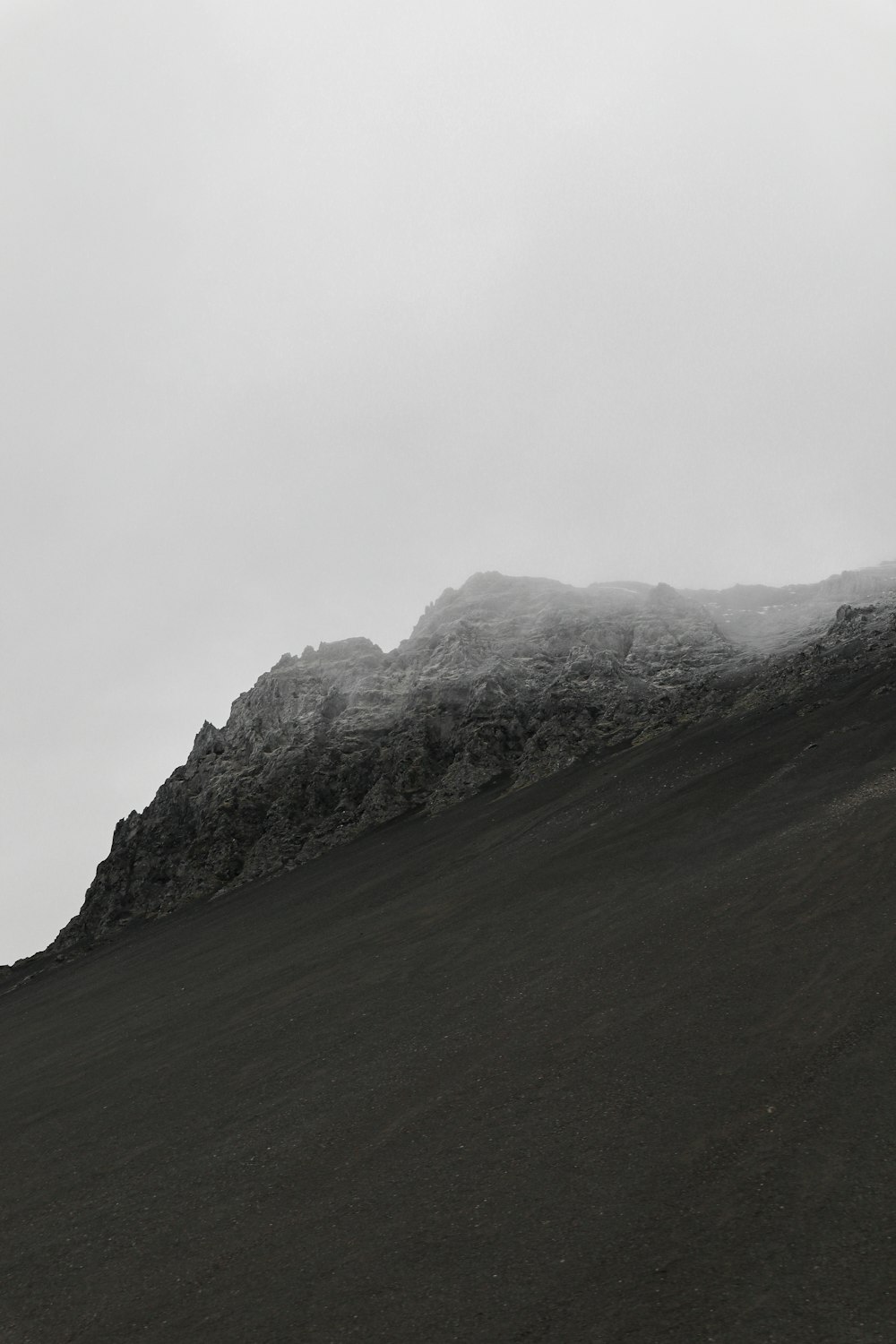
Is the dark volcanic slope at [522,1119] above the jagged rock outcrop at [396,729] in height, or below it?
below

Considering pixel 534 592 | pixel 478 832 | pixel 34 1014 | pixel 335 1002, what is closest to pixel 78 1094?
pixel 335 1002

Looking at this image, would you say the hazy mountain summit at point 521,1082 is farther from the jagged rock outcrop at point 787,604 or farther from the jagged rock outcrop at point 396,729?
the jagged rock outcrop at point 787,604

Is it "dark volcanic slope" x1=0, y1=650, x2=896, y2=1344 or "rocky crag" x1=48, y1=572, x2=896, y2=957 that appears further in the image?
"rocky crag" x1=48, y1=572, x2=896, y2=957

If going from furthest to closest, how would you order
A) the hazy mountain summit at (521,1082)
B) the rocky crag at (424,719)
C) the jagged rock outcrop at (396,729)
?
the jagged rock outcrop at (396,729)
the rocky crag at (424,719)
the hazy mountain summit at (521,1082)

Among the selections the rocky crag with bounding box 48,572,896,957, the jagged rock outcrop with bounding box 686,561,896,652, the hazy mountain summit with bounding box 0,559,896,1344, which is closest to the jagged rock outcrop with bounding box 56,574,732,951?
the rocky crag with bounding box 48,572,896,957

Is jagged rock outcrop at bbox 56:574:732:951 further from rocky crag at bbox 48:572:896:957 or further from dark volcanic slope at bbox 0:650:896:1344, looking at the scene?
dark volcanic slope at bbox 0:650:896:1344

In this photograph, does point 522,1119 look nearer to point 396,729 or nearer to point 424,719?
point 424,719

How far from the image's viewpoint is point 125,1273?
42.8ft

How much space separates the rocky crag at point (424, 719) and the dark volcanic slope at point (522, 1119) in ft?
85.3

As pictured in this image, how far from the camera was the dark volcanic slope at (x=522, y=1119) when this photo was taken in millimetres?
10406

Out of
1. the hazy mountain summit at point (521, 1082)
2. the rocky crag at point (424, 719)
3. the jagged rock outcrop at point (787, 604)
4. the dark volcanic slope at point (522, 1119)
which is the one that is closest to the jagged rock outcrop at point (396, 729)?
the rocky crag at point (424, 719)

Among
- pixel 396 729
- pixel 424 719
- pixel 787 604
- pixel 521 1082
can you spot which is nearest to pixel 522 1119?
pixel 521 1082

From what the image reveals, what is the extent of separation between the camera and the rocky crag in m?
61.0

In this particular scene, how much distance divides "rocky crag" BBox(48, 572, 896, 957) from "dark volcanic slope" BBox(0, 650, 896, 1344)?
26.0 meters
